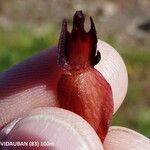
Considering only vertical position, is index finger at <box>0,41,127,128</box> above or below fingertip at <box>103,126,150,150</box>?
above

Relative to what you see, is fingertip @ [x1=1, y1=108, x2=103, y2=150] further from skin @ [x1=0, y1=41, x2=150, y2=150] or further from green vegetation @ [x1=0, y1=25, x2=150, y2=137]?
green vegetation @ [x1=0, y1=25, x2=150, y2=137]

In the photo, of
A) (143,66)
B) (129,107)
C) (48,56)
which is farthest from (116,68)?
(143,66)

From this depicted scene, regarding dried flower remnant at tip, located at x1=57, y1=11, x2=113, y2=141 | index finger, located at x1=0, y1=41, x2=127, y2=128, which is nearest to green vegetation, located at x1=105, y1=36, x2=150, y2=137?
index finger, located at x1=0, y1=41, x2=127, y2=128

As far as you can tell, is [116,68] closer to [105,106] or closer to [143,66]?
[105,106]

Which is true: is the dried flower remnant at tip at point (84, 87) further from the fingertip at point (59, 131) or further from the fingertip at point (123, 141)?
the fingertip at point (123, 141)

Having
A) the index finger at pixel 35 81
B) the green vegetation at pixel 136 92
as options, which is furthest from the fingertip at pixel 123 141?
the green vegetation at pixel 136 92

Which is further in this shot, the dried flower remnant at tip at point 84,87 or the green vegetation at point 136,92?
the green vegetation at point 136,92

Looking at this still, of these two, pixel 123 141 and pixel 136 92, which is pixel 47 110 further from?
pixel 136 92
